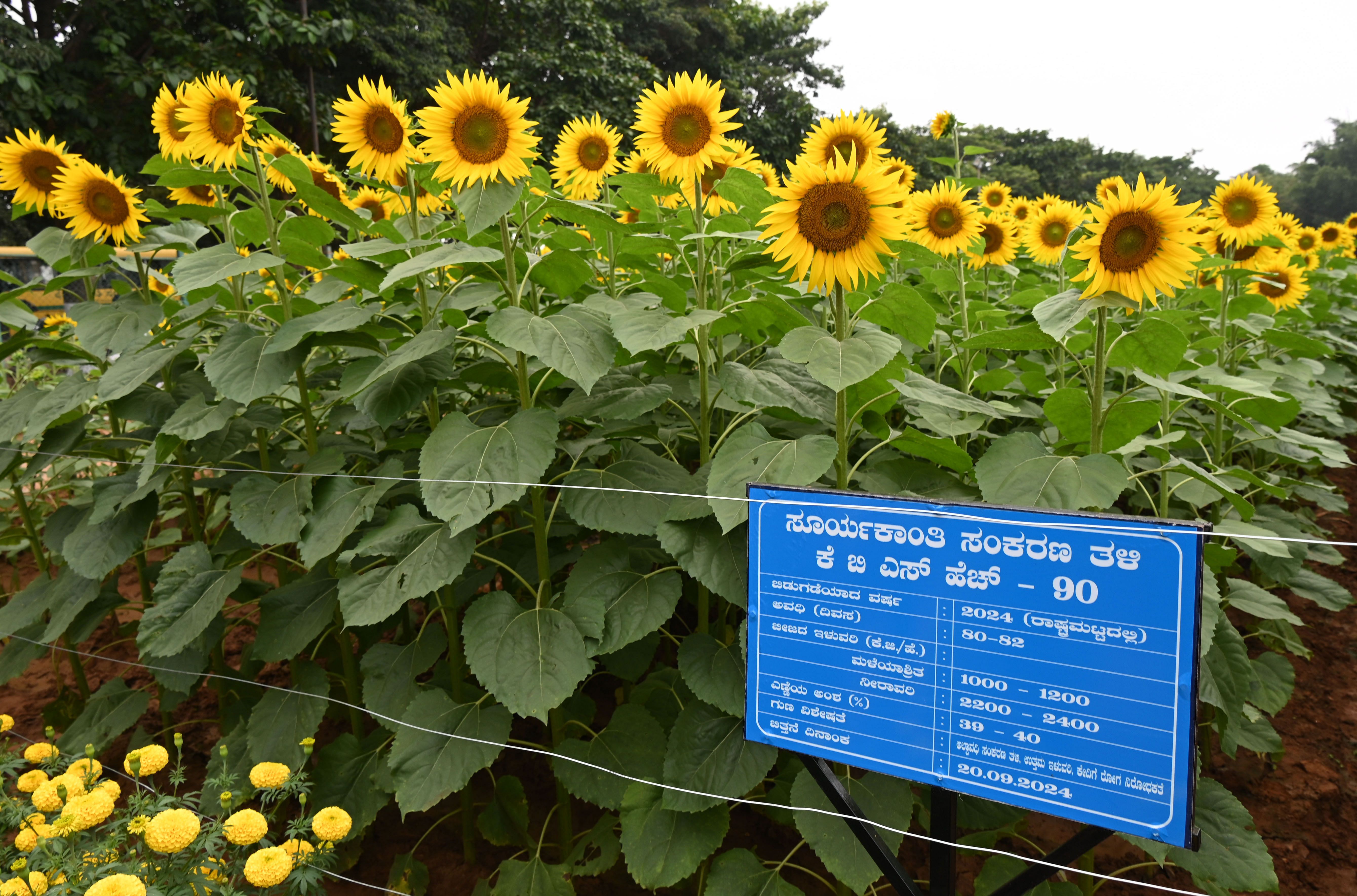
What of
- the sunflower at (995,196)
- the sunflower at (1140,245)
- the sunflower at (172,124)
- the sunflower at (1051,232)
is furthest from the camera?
the sunflower at (995,196)

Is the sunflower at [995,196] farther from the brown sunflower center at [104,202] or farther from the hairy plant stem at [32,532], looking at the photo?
the hairy plant stem at [32,532]

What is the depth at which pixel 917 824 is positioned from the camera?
2.36m

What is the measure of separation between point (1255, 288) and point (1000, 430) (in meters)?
2.18

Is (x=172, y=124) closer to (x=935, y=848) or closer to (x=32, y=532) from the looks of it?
(x=32, y=532)

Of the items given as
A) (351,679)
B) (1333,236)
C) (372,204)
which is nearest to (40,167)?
(372,204)

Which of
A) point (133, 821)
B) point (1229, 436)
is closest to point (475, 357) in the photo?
point (133, 821)

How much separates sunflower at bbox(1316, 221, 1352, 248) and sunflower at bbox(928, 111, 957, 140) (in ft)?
18.5

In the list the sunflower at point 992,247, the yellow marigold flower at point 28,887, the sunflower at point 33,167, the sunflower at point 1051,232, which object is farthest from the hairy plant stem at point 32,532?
the sunflower at point 1051,232

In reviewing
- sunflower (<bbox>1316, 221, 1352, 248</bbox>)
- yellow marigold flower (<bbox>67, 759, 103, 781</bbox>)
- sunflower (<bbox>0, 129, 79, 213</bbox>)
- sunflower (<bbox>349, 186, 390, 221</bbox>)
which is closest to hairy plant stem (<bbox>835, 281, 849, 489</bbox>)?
yellow marigold flower (<bbox>67, 759, 103, 781</bbox>)

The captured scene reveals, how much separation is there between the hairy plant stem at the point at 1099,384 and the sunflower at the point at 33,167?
132 inches

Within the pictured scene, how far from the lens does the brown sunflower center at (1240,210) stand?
3.22 metres

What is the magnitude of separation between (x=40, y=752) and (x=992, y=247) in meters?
3.92

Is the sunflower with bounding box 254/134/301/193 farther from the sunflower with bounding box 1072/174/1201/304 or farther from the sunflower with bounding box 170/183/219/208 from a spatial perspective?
the sunflower with bounding box 1072/174/1201/304

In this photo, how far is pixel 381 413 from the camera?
2211 mm
